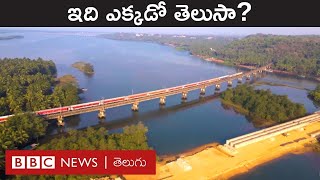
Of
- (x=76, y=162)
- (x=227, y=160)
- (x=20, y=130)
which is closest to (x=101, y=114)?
(x=20, y=130)

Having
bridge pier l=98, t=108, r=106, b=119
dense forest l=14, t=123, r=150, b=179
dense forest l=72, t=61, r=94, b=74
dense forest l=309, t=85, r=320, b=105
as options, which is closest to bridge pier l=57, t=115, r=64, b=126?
bridge pier l=98, t=108, r=106, b=119

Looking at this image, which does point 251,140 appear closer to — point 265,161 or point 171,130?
point 265,161

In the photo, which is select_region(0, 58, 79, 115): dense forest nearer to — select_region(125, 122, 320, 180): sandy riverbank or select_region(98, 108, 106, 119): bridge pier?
select_region(98, 108, 106, 119): bridge pier

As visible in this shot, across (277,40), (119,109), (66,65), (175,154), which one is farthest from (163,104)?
(277,40)

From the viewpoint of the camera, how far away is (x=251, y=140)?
36875mm

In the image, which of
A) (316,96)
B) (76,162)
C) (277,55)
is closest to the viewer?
(76,162)

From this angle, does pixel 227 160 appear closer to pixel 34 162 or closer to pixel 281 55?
pixel 34 162

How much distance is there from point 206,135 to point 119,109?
1720cm

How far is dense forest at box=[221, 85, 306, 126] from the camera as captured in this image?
46875 mm

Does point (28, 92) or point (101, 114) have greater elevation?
point (28, 92)

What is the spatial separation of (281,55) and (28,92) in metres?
93.2

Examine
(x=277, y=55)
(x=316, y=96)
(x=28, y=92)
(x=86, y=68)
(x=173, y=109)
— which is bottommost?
(x=173, y=109)

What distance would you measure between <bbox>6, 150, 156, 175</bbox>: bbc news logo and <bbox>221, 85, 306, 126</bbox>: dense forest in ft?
99.6

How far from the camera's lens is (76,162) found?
19.4 meters
